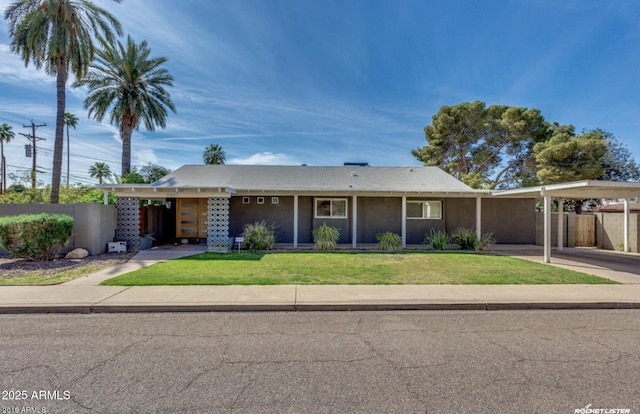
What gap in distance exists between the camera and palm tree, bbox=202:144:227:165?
31.8m

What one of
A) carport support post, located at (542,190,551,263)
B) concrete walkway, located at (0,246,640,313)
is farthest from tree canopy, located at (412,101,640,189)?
concrete walkway, located at (0,246,640,313)

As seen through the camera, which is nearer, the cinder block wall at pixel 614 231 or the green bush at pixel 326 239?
the green bush at pixel 326 239

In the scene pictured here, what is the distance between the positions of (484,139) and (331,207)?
18852 mm

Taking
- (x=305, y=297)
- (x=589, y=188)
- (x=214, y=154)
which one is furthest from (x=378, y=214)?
(x=214, y=154)

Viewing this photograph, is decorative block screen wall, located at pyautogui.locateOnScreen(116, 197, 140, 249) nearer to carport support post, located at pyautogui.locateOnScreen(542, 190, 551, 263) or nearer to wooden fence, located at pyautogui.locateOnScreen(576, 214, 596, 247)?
carport support post, located at pyautogui.locateOnScreen(542, 190, 551, 263)

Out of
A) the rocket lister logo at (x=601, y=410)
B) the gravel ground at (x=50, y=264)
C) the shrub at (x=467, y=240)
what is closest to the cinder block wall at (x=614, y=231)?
the shrub at (x=467, y=240)

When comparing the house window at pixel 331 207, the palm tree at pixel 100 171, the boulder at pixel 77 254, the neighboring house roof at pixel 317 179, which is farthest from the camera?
the palm tree at pixel 100 171

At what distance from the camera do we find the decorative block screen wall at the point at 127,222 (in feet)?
40.6

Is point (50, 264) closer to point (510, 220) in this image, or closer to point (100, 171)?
point (510, 220)

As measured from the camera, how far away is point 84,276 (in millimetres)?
7672

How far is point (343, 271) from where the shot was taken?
836 centimetres

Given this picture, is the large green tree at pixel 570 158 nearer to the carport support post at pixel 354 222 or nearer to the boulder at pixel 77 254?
the carport support post at pixel 354 222

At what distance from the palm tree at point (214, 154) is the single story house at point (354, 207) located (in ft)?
51.9

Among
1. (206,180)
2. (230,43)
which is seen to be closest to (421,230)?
(206,180)
